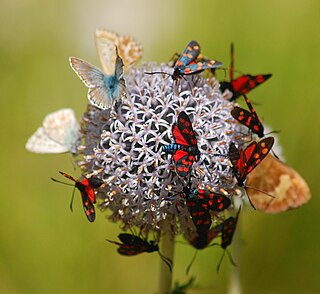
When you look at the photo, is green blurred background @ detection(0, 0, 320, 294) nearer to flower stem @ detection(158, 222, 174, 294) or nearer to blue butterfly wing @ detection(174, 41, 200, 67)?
flower stem @ detection(158, 222, 174, 294)

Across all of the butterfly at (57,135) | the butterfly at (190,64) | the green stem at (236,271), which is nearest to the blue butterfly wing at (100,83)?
the butterfly at (190,64)

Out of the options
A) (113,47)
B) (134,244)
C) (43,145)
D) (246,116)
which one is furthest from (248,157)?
(43,145)

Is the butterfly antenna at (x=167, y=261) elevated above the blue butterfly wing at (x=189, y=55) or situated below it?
below

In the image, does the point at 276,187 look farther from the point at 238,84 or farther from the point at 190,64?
the point at 190,64

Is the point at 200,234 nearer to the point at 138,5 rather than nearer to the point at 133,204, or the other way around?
the point at 133,204

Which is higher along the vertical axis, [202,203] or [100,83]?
[100,83]

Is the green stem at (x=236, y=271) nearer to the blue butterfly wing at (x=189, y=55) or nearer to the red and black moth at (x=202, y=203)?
the red and black moth at (x=202, y=203)
